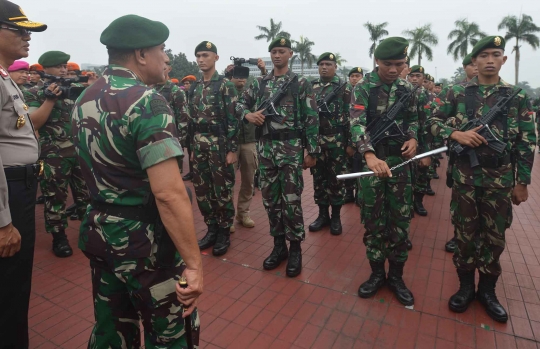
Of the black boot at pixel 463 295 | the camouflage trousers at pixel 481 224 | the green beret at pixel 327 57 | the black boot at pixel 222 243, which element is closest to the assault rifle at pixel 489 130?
the camouflage trousers at pixel 481 224

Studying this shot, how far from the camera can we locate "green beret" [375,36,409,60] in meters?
2.73

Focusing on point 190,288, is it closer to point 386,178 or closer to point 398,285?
point 386,178

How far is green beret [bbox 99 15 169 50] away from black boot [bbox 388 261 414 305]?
8.85 feet

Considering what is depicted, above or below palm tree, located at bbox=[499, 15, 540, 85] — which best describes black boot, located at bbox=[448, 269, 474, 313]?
below

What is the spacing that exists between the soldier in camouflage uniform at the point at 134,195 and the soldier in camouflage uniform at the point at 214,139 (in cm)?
224

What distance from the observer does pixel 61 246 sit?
3934 millimetres

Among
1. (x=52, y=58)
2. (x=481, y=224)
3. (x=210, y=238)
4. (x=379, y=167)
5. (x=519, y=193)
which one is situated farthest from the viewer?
(x=52, y=58)

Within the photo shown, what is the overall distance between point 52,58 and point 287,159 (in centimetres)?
356

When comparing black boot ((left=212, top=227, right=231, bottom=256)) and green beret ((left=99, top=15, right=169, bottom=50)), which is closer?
green beret ((left=99, top=15, right=169, bottom=50))

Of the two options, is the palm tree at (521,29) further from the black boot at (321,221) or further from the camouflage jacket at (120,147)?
the camouflage jacket at (120,147)

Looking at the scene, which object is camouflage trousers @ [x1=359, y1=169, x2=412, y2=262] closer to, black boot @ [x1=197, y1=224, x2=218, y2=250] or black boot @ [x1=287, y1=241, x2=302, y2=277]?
black boot @ [x1=287, y1=241, x2=302, y2=277]

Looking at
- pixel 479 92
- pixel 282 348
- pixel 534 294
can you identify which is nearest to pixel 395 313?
pixel 282 348

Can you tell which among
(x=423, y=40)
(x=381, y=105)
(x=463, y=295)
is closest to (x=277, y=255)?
(x=463, y=295)

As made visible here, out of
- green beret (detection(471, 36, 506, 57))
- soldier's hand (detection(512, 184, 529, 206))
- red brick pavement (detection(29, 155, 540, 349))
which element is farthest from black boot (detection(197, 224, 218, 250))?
green beret (detection(471, 36, 506, 57))
